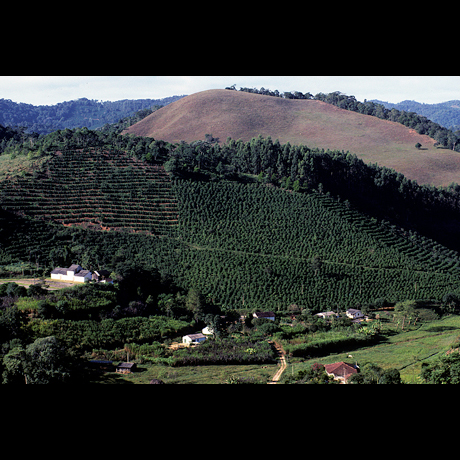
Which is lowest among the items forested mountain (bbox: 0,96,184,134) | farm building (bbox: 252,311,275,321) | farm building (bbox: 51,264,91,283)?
farm building (bbox: 252,311,275,321)

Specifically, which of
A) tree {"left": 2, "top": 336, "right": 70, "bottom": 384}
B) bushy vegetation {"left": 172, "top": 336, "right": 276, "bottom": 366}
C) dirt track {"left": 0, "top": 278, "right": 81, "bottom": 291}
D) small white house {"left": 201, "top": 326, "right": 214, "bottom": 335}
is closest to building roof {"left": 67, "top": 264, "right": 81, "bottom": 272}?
dirt track {"left": 0, "top": 278, "right": 81, "bottom": 291}

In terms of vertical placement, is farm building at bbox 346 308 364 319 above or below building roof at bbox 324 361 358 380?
below

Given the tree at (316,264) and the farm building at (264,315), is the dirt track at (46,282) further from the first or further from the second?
the tree at (316,264)

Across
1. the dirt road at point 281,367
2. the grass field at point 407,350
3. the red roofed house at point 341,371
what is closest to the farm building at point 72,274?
the dirt road at point 281,367

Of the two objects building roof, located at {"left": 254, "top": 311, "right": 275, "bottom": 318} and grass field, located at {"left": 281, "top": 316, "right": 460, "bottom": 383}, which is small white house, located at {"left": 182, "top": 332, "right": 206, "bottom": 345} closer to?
building roof, located at {"left": 254, "top": 311, "right": 275, "bottom": 318}

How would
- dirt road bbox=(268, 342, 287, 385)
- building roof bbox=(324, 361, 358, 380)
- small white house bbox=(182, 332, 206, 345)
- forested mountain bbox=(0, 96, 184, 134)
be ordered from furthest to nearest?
forested mountain bbox=(0, 96, 184, 134), small white house bbox=(182, 332, 206, 345), dirt road bbox=(268, 342, 287, 385), building roof bbox=(324, 361, 358, 380)

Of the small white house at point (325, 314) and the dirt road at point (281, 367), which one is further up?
the small white house at point (325, 314)

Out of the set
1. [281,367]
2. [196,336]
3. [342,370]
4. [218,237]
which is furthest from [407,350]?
[218,237]
